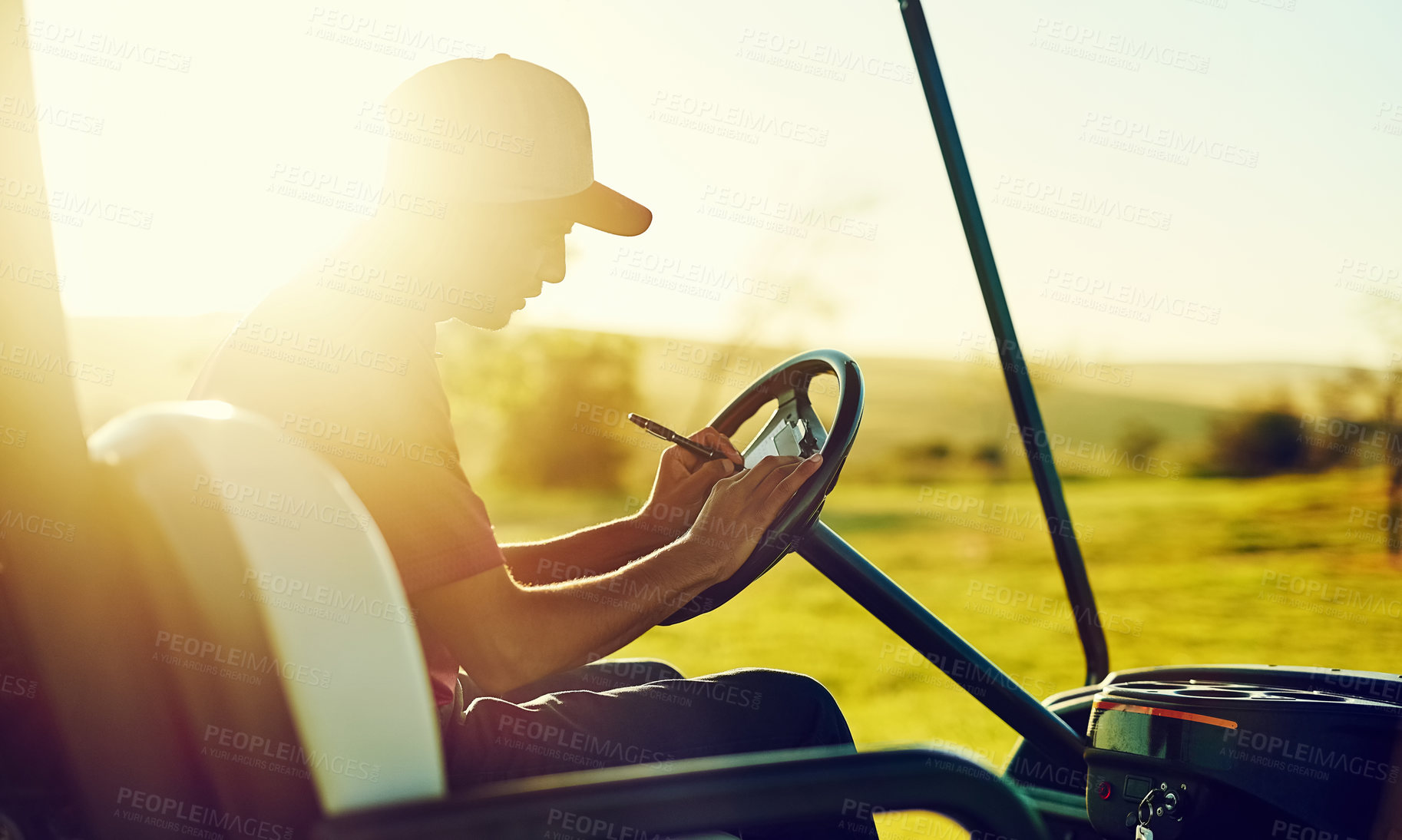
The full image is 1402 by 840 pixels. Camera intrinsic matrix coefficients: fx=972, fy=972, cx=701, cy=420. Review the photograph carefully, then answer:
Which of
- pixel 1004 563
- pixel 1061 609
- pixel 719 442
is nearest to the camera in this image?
pixel 719 442

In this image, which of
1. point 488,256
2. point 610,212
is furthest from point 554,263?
point 610,212

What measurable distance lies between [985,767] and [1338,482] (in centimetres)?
1105

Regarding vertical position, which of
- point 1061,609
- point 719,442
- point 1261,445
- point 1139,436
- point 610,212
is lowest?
point 1139,436

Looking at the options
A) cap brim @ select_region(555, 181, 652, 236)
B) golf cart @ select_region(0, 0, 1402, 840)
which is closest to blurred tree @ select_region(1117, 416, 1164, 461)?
cap brim @ select_region(555, 181, 652, 236)

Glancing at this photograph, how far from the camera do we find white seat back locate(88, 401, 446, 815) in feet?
2.30

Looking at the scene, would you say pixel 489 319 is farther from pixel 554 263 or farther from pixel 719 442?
pixel 719 442

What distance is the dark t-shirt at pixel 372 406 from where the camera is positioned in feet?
3.20

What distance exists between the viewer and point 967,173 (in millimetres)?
1576

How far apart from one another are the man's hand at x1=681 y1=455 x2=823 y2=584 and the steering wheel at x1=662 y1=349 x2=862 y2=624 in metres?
0.03

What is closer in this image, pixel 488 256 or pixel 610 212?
pixel 488 256

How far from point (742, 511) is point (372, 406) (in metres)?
0.44

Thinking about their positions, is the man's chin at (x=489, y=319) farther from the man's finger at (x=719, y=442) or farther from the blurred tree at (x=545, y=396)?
the blurred tree at (x=545, y=396)

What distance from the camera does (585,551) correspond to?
4.98 feet

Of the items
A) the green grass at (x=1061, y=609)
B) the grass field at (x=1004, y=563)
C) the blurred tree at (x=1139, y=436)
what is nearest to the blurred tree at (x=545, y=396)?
the grass field at (x=1004, y=563)
